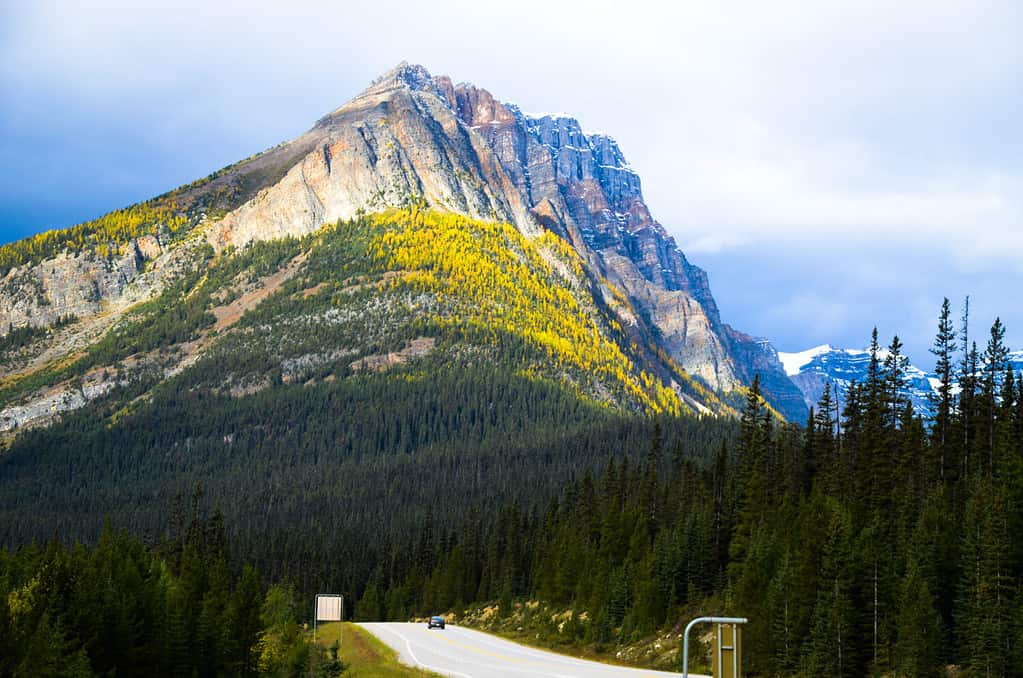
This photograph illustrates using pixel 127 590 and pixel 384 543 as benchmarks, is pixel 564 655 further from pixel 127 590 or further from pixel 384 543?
pixel 384 543

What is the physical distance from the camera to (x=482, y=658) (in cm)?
6156

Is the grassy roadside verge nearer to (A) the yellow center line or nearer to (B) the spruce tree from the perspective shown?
(A) the yellow center line

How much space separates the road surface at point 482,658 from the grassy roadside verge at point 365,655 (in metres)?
0.89

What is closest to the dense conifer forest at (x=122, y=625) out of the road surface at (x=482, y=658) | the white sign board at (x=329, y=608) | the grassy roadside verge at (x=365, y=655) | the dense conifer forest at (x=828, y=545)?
the grassy roadside verge at (x=365, y=655)

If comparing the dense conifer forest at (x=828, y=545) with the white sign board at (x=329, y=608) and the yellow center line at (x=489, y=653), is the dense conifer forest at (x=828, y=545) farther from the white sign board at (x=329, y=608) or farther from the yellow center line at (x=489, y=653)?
the white sign board at (x=329, y=608)

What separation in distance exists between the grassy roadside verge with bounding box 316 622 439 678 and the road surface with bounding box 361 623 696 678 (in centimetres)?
89

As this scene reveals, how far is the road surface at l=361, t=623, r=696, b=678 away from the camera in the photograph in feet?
169

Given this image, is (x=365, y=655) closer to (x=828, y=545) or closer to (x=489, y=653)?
(x=489, y=653)

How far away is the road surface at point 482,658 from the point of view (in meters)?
51.5

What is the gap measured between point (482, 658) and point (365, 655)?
9.04 metres

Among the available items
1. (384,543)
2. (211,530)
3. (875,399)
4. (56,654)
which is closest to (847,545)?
(875,399)

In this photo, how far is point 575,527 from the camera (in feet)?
390

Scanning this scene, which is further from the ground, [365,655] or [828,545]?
[828,545]

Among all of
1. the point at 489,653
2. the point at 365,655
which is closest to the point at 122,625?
the point at 365,655
